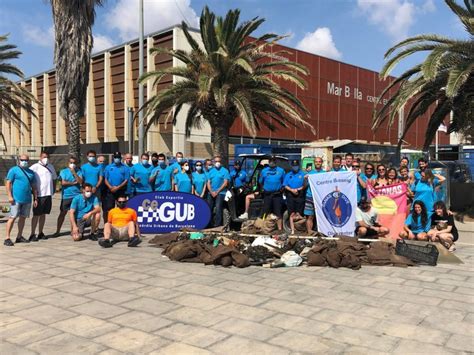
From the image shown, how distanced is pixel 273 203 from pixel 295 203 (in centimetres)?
48

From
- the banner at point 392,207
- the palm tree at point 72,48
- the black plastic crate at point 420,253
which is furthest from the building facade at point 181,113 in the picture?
the black plastic crate at point 420,253

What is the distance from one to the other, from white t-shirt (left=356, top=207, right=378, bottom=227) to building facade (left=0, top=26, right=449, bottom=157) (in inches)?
677

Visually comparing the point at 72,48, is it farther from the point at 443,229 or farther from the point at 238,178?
the point at 443,229

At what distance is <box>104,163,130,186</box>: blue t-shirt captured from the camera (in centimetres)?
964

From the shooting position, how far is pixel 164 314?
4750 millimetres

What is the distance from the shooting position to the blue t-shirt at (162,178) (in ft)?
34.8

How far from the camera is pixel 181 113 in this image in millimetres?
27250

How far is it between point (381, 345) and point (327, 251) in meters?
3.30

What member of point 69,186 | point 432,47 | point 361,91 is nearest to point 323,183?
point 69,186

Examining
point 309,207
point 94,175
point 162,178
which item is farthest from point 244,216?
point 94,175

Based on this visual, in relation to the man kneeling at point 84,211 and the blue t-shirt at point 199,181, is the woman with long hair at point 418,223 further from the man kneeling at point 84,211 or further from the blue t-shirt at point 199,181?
the man kneeling at point 84,211

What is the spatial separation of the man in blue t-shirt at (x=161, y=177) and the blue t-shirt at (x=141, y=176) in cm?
12

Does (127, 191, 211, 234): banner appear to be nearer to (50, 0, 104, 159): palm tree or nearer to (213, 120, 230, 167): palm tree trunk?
(213, 120, 230, 167): palm tree trunk

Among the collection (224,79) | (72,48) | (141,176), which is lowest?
(141,176)
